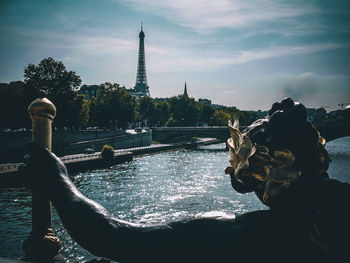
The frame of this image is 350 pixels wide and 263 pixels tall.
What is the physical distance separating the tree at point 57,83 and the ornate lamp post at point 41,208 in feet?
118

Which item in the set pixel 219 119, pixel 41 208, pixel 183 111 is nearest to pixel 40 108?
pixel 41 208

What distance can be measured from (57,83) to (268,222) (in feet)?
129

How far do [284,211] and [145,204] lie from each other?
16256 mm

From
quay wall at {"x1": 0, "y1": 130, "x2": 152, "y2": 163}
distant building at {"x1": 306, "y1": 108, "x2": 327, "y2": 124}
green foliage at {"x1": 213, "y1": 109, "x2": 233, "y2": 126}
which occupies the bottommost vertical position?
quay wall at {"x1": 0, "y1": 130, "x2": 152, "y2": 163}

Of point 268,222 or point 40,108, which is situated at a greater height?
point 40,108

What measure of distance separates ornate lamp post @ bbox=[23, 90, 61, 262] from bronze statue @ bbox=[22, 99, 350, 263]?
3.29 feet

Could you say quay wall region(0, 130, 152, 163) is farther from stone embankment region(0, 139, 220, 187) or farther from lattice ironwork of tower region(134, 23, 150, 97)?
lattice ironwork of tower region(134, 23, 150, 97)

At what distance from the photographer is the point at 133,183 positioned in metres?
23.4

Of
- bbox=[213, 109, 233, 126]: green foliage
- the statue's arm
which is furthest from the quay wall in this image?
bbox=[213, 109, 233, 126]: green foliage

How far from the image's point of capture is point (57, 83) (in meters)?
37.8

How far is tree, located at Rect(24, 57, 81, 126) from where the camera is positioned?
3650 cm

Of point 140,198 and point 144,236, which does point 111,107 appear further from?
point 144,236

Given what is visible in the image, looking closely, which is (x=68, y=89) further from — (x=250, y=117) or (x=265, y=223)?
(x=250, y=117)

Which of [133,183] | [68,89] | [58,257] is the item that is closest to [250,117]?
[68,89]
